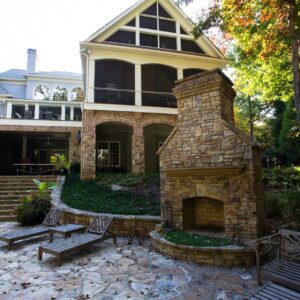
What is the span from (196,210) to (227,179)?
4.86 ft

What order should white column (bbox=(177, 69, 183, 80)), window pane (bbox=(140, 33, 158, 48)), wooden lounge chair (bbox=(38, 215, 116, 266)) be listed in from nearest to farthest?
1. wooden lounge chair (bbox=(38, 215, 116, 266))
2. white column (bbox=(177, 69, 183, 80))
3. window pane (bbox=(140, 33, 158, 48))

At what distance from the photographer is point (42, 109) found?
1869 cm

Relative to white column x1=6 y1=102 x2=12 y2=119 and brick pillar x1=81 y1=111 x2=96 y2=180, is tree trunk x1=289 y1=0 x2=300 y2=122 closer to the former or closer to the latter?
brick pillar x1=81 y1=111 x2=96 y2=180

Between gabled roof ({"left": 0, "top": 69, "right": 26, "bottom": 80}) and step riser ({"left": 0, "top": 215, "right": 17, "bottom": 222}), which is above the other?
gabled roof ({"left": 0, "top": 69, "right": 26, "bottom": 80})

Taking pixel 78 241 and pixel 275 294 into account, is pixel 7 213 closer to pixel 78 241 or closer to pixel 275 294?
pixel 78 241

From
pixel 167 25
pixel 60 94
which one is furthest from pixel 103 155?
pixel 167 25

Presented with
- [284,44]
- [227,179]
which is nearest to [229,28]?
[284,44]

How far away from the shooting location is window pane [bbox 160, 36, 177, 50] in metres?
15.2

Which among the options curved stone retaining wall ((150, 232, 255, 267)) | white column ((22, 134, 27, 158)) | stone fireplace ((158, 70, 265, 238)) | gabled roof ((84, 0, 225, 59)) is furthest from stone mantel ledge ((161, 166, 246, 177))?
white column ((22, 134, 27, 158))

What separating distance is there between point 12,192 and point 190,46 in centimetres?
1283

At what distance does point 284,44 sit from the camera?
8172 millimetres

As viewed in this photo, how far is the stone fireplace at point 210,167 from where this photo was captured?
534 centimetres

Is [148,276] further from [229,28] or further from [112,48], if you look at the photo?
[112,48]

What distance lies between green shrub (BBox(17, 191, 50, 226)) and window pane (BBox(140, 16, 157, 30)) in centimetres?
1135
